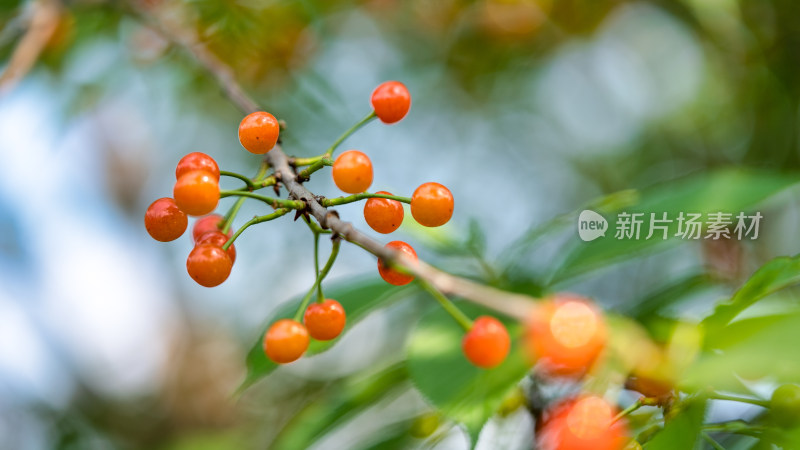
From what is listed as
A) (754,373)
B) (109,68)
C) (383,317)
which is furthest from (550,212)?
(754,373)

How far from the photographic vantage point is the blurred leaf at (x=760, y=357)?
58cm

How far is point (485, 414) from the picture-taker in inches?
33.7

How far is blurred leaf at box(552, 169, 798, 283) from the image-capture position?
108 cm

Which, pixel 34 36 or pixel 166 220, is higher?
pixel 34 36

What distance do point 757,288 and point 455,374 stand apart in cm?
44

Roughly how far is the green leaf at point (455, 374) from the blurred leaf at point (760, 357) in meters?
0.29

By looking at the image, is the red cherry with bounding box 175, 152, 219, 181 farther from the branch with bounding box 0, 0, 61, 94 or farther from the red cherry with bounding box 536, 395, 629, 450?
the branch with bounding box 0, 0, 61, 94

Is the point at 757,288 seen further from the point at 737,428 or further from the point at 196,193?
the point at 196,193

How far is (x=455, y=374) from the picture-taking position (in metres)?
0.98

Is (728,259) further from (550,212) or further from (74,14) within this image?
(74,14)

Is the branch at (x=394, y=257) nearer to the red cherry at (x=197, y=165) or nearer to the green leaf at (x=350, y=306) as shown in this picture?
the red cherry at (x=197, y=165)

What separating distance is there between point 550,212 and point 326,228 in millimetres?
2934

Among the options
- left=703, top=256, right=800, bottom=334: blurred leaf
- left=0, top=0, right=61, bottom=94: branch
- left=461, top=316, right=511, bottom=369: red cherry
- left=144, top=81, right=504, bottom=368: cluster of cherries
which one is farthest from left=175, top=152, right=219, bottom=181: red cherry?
left=0, top=0, right=61, bottom=94: branch

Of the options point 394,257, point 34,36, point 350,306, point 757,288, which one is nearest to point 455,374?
point 350,306
